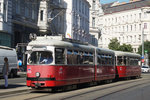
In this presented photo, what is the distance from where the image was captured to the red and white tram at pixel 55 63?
1571cm

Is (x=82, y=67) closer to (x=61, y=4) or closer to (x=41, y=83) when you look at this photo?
(x=41, y=83)

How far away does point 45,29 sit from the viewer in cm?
4178

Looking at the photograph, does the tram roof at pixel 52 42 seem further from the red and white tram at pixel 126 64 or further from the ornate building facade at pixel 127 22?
the ornate building facade at pixel 127 22

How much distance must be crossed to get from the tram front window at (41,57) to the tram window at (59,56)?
374mm

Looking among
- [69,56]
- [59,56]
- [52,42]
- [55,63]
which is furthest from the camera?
[69,56]

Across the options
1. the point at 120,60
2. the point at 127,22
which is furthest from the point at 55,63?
the point at 127,22

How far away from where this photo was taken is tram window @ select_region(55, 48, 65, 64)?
52.9 ft

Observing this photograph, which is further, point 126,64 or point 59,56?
point 126,64

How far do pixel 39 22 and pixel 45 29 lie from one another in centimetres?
133

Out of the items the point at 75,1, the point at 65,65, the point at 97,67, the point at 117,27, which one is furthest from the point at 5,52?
the point at 117,27

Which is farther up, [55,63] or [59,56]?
[59,56]

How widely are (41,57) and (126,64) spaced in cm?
1547

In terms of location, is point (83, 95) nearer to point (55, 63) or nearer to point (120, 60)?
point (55, 63)

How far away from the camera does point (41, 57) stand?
52.5ft
